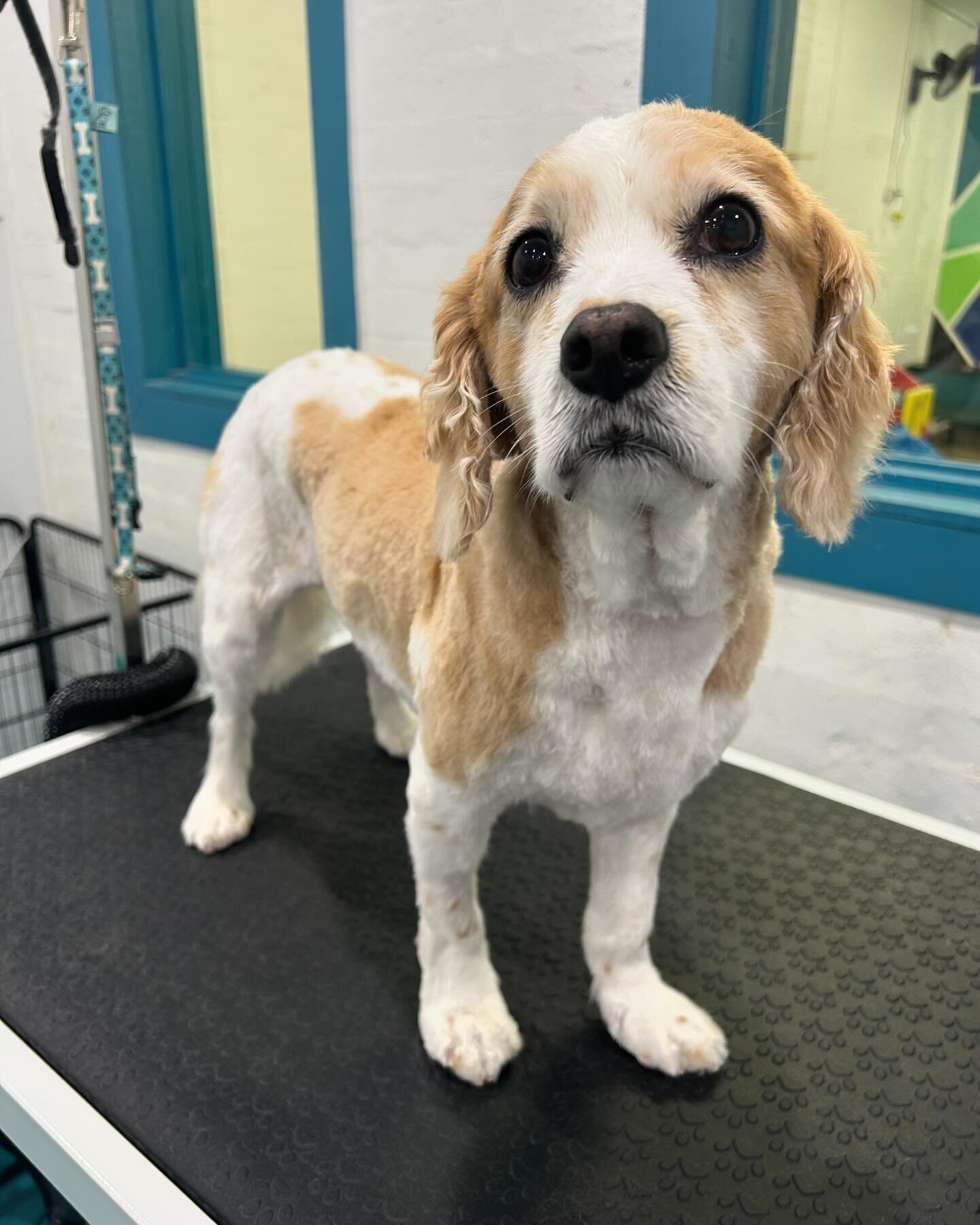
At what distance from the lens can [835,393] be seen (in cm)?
69

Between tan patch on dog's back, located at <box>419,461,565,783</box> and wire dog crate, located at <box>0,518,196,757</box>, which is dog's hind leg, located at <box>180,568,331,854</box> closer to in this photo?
tan patch on dog's back, located at <box>419,461,565,783</box>

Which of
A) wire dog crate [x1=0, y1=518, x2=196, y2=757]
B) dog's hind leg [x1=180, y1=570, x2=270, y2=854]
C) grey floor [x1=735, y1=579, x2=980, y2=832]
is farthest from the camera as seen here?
wire dog crate [x1=0, y1=518, x2=196, y2=757]

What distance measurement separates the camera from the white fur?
613 mm

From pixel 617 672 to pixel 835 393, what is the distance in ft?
0.90

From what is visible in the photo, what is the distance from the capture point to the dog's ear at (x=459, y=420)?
0.74m

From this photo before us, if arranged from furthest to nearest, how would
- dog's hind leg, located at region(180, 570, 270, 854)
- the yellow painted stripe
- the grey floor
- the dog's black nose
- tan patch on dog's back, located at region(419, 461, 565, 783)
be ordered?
the yellow painted stripe < the grey floor < dog's hind leg, located at region(180, 570, 270, 854) < tan patch on dog's back, located at region(419, 461, 565, 783) < the dog's black nose

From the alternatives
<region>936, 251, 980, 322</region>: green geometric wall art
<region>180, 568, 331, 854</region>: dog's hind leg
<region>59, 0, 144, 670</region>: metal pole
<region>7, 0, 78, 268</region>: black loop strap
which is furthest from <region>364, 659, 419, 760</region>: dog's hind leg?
<region>936, 251, 980, 322</region>: green geometric wall art

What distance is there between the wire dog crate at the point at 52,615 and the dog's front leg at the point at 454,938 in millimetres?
1544

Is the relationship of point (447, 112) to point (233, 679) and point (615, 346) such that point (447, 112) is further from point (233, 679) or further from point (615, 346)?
point (615, 346)

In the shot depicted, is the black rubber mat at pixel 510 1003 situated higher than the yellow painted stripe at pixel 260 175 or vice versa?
the yellow painted stripe at pixel 260 175

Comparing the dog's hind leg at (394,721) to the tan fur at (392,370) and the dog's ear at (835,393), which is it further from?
the dog's ear at (835,393)

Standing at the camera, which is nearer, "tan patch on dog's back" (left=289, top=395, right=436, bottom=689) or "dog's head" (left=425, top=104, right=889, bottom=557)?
"dog's head" (left=425, top=104, right=889, bottom=557)

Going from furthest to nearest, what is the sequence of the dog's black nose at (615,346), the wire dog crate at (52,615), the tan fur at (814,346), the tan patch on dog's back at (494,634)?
the wire dog crate at (52,615) < the tan patch on dog's back at (494,634) < the tan fur at (814,346) < the dog's black nose at (615,346)

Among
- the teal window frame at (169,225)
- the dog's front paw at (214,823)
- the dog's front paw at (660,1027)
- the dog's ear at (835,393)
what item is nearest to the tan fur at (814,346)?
the dog's ear at (835,393)
